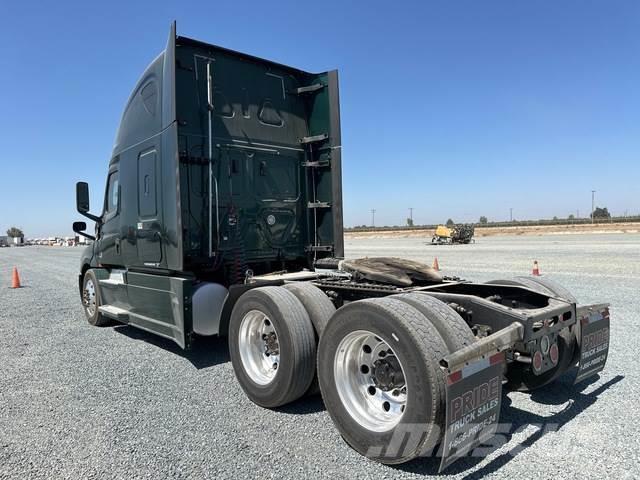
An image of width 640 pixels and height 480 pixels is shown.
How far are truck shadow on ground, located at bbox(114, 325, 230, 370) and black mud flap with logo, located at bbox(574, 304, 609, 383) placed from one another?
358 cm

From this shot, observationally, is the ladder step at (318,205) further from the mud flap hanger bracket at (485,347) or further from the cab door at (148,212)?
the mud flap hanger bracket at (485,347)

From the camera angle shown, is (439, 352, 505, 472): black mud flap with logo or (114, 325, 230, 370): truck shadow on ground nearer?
(439, 352, 505, 472): black mud flap with logo

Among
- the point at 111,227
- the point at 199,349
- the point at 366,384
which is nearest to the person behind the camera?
the point at 366,384

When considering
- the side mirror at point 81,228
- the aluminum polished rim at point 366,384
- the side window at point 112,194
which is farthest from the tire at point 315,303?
the side mirror at point 81,228

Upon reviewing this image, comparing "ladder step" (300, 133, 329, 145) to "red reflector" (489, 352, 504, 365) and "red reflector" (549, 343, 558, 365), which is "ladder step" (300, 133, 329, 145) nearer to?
"red reflector" (549, 343, 558, 365)

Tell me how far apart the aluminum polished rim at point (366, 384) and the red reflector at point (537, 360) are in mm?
923

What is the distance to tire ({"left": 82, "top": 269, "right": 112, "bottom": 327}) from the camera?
720 cm

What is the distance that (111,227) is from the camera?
6.77m

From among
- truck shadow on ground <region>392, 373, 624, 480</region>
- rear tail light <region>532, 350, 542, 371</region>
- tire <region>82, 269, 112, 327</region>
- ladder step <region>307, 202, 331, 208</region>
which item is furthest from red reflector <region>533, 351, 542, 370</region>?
tire <region>82, 269, 112, 327</region>

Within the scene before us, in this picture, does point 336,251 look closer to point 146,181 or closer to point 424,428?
point 146,181

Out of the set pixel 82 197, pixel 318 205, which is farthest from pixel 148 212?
pixel 318 205

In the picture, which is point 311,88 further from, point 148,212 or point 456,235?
point 456,235

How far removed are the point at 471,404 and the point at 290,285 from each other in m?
2.06

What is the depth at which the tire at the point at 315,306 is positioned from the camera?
3.78m
